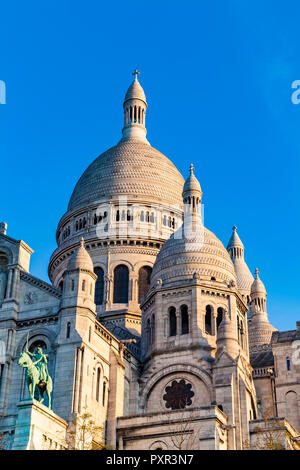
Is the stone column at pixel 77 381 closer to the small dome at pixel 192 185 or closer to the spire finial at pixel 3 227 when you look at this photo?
the spire finial at pixel 3 227

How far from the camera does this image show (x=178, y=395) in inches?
2280

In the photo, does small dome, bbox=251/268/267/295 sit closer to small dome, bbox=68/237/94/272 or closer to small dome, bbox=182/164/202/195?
small dome, bbox=182/164/202/195

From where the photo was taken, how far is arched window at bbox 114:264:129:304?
72062 mm

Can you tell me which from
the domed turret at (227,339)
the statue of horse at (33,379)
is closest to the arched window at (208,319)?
the domed turret at (227,339)

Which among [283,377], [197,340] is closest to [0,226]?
[197,340]

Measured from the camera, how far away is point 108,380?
55.7m

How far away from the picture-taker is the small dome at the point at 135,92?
87.9 meters

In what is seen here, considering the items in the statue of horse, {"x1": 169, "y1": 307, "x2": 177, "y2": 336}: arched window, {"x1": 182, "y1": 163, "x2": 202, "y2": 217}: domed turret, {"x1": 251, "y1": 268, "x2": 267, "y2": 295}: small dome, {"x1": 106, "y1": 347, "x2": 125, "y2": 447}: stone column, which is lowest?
the statue of horse

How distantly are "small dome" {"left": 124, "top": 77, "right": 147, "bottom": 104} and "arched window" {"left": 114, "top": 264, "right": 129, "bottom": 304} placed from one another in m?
22.6

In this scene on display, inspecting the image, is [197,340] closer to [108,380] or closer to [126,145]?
[108,380]

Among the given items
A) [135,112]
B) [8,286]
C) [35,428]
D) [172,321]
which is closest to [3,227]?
[8,286]

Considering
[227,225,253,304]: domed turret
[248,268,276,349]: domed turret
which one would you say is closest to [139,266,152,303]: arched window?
[248,268,276,349]: domed turret

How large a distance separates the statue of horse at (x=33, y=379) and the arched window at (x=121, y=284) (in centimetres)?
2534

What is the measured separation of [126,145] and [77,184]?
623 centimetres
